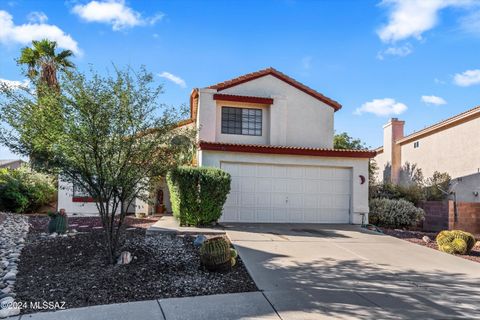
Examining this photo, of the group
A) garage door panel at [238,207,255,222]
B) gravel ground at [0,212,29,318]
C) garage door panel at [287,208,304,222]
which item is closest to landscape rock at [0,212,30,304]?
gravel ground at [0,212,29,318]

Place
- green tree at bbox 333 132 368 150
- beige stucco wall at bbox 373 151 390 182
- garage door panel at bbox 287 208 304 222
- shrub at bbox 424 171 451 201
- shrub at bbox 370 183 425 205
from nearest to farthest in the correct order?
garage door panel at bbox 287 208 304 222 → shrub at bbox 370 183 425 205 → shrub at bbox 424 171 451 201 → green tree at bbox 333 132 368 150 → beige stucco wall at bbox 373 151 390 182

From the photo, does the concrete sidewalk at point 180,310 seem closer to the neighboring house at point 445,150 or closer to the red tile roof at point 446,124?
the neighboring house at point 445,150

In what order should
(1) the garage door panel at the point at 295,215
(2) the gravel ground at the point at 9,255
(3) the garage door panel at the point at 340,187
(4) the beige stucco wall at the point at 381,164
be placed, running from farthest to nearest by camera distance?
(4) the beige stucco wall at the point at 381,164, (3) the garage door panel at the point at 340,187, (1) the garage door panel at the point at 295,215, (2) the gravel ground at the point at 9,255

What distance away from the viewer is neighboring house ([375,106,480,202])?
16.3 meters

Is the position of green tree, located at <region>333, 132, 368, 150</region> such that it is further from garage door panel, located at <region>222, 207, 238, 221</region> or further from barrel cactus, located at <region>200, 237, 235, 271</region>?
barrel cactus, located at <region>200, 237, 235, 271</region>

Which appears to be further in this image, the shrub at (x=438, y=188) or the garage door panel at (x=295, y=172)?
the shrub at (x=438, y=188)

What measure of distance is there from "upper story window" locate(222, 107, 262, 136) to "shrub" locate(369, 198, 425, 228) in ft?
20.4

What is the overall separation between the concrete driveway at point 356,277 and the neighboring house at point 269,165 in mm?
2702

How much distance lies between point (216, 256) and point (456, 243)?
22.2 ft

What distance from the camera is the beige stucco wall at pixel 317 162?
13.0 meters

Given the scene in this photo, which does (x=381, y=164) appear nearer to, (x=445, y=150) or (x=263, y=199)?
(x=445, y=150)

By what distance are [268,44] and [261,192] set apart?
5.73m

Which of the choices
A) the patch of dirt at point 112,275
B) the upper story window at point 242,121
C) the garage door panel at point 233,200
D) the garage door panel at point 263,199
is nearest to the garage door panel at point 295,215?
the garage door panel at point 263,199

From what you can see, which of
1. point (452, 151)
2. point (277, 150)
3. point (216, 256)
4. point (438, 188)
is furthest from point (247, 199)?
point (452, 151)
